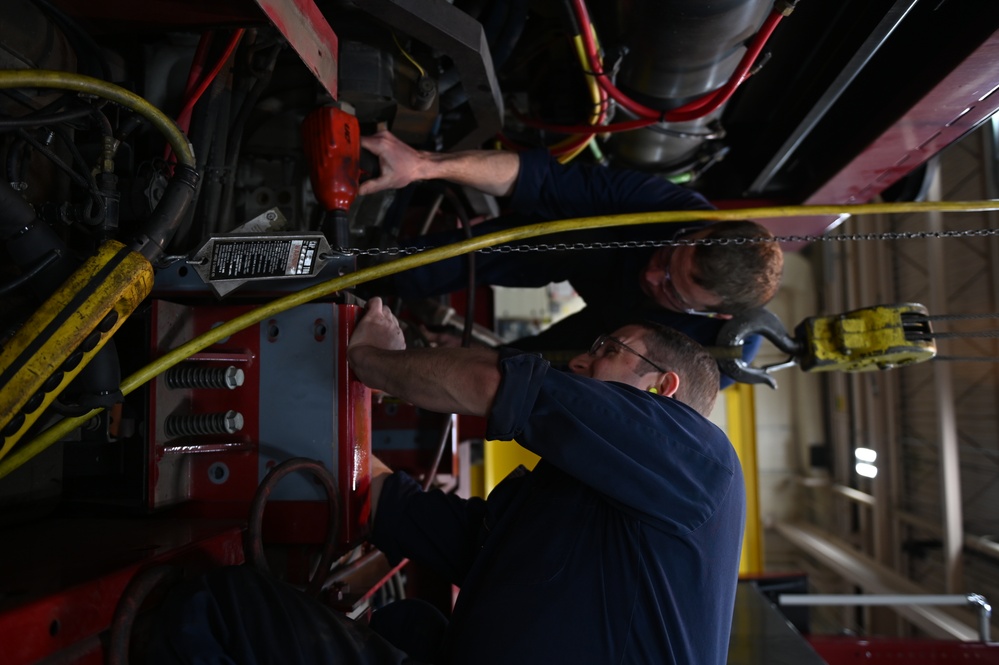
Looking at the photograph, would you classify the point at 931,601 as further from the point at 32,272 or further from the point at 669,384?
the point at 32,272

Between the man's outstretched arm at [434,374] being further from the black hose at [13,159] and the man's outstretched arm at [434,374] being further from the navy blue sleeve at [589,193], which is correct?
the navy blue sleeve at [589,193]

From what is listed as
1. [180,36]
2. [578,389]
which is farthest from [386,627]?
[180,36]

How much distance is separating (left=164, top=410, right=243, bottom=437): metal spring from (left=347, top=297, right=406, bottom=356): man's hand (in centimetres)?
23

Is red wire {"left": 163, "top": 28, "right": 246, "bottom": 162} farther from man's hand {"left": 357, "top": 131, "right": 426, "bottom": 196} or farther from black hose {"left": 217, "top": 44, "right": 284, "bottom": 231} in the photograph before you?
man's hand {"left": 357, "top": 131, "right": 426, "bottom": 196}

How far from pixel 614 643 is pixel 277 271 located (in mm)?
851

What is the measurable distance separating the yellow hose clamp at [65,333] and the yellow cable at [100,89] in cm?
17

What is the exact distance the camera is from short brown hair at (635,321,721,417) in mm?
1379

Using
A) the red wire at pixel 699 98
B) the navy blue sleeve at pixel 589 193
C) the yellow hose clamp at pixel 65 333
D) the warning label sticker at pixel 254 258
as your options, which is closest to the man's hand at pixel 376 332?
the warning label sticker at pixel 254 258

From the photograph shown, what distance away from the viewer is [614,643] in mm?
1053

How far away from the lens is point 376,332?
1240 millimetres

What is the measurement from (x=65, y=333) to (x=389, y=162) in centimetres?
76

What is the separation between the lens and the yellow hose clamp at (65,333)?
0.79 m

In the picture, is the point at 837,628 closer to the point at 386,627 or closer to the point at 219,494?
the point at 386,627

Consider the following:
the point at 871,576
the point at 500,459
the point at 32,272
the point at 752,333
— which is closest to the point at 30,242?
the point at 32,272
